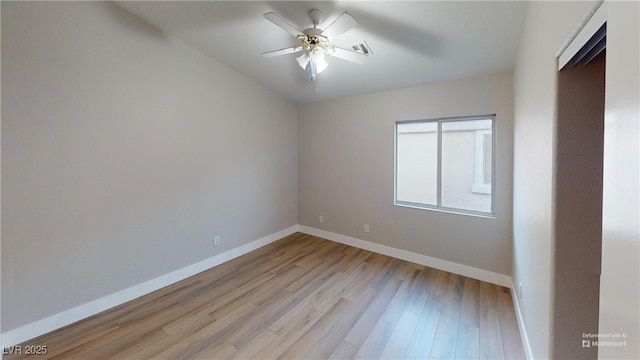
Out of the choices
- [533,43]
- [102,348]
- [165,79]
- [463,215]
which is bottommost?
[102,348]

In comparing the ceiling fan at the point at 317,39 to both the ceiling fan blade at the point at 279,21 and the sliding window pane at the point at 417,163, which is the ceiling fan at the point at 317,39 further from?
the sliding window pane at the point at 417,163

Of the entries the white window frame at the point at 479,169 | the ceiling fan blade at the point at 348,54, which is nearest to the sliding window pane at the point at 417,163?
the white window frame at the point at 479,169

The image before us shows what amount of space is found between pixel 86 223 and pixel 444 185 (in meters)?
3.81

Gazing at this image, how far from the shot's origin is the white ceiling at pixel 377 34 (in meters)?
1.83

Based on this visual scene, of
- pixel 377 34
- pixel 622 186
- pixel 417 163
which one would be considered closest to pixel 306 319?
pixel 622 186

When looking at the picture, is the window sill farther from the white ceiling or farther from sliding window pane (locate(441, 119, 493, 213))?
the white ceiling

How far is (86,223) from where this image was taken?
2.17 meters

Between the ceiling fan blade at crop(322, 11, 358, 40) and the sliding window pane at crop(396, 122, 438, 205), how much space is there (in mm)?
1810

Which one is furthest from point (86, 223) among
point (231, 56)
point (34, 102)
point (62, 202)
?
point (231, 56)

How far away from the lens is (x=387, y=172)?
3377 millimetres

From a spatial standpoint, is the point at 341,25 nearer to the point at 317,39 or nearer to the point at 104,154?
the point at 317,39

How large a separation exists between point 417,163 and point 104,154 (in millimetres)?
3485

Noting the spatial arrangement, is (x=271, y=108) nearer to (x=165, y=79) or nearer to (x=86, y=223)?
(x=165, y=79)

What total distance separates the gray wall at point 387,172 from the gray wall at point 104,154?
1.31m
